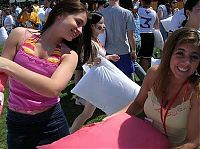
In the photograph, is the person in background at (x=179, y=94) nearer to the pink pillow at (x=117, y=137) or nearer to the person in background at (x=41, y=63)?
the pink pillow at (x=117, y=137)

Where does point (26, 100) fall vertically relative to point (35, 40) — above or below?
below

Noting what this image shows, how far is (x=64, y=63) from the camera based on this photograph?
6.81ft

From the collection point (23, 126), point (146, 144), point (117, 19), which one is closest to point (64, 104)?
point (117, 19)

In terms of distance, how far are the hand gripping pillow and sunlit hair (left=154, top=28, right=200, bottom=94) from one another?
1.63 metres

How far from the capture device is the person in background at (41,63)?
6.90 ft

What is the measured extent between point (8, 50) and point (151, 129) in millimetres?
843

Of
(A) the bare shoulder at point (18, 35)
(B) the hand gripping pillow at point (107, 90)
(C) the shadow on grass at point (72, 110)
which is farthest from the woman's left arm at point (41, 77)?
(C) the shadow on grass at point (72, 110)

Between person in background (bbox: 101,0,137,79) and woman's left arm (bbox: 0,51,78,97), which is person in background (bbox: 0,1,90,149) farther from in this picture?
person in background (bbox: 101,0,137,79)

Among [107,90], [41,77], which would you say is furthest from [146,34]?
[41,77]

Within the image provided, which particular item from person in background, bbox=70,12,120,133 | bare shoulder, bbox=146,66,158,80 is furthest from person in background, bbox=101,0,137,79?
bare shoulder, bbox=146,66,158,80

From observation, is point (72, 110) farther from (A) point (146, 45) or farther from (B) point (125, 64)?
(A) point (146, 45)

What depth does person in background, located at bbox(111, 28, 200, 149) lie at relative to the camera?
1.99 m

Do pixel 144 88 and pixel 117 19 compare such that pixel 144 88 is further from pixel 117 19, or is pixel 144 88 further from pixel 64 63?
pixel 117 19

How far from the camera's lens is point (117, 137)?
1.92m
